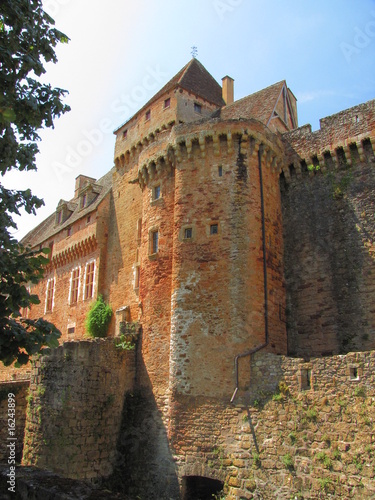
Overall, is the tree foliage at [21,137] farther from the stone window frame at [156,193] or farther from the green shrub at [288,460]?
the stone window frame at [156,193]

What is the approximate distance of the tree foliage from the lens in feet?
21.5

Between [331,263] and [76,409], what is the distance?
1016cm

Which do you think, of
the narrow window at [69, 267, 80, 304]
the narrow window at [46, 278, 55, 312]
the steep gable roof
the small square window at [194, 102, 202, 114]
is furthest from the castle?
the narrow window at [46, 278, 55, 312]

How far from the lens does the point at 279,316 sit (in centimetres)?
1642

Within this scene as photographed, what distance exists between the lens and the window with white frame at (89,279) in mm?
26220

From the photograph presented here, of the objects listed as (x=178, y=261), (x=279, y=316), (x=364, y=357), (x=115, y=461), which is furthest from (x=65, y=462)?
(x=364, y=357)

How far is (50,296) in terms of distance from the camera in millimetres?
31594

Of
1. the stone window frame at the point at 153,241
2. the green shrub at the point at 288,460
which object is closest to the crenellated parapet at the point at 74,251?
the stone window frame at the point at 153,241

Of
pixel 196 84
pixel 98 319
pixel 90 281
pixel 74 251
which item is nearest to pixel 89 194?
pixel 74 251

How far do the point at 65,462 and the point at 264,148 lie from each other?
12755 mm

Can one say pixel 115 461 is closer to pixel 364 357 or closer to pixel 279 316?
pixel 279 316

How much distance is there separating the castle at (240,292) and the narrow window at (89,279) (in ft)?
28.3

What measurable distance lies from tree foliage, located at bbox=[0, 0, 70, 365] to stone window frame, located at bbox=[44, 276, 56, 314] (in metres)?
24.6

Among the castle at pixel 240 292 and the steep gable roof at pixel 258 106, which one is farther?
the steep gable roof at pixel 258 106
